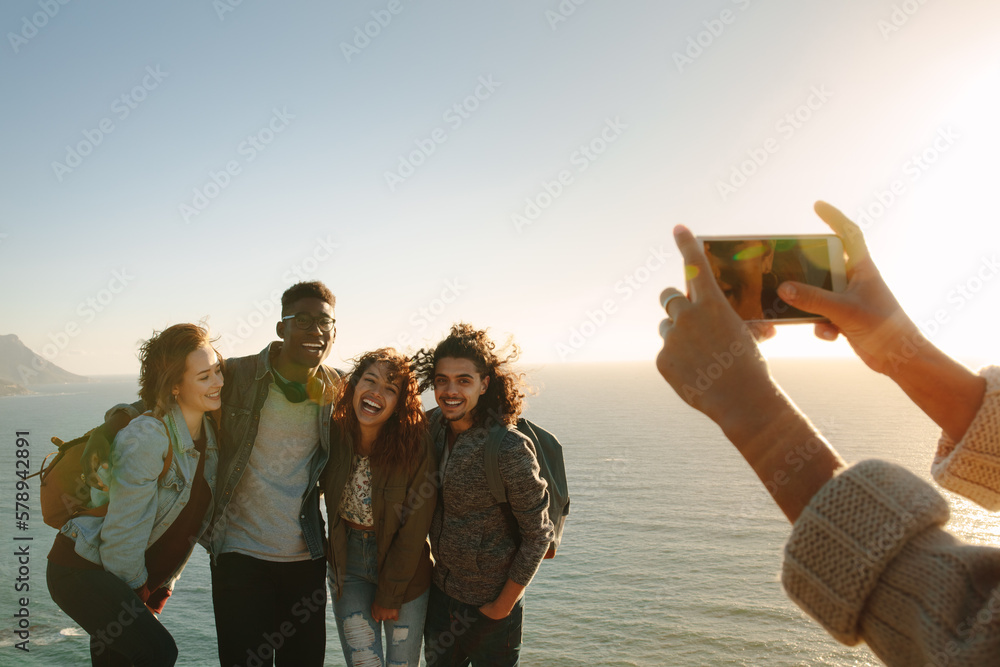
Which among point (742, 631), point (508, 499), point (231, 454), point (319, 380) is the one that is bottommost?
point (742, 631)

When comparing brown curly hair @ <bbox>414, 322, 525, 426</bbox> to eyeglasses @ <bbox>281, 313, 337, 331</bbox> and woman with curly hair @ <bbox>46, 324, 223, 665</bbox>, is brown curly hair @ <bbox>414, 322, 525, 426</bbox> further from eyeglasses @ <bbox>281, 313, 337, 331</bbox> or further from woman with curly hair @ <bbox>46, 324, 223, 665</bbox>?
woman with curly hair @ <bbox>46, 324, 223, 665</bbox>

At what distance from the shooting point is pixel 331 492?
502cm

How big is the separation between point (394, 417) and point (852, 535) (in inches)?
175

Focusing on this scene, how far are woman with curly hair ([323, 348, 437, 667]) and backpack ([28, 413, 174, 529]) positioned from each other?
1766mm

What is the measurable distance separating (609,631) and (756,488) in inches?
1600

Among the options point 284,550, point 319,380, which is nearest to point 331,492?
point 284,550

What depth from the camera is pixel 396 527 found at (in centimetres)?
492

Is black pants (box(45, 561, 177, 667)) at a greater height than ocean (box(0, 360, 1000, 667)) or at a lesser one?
greater

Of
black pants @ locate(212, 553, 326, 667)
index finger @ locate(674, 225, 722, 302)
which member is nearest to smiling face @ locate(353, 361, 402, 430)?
black pants @ locate(212, 553, 326, 667)

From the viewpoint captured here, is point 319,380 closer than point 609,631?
Yes

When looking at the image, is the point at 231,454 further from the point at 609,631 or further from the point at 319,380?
the point at 609,631

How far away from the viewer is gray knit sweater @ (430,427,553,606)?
475 cm

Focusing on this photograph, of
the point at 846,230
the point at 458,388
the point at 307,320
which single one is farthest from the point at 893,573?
the point at 307,320

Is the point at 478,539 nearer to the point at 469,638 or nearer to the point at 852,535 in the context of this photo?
the point at 469,638
